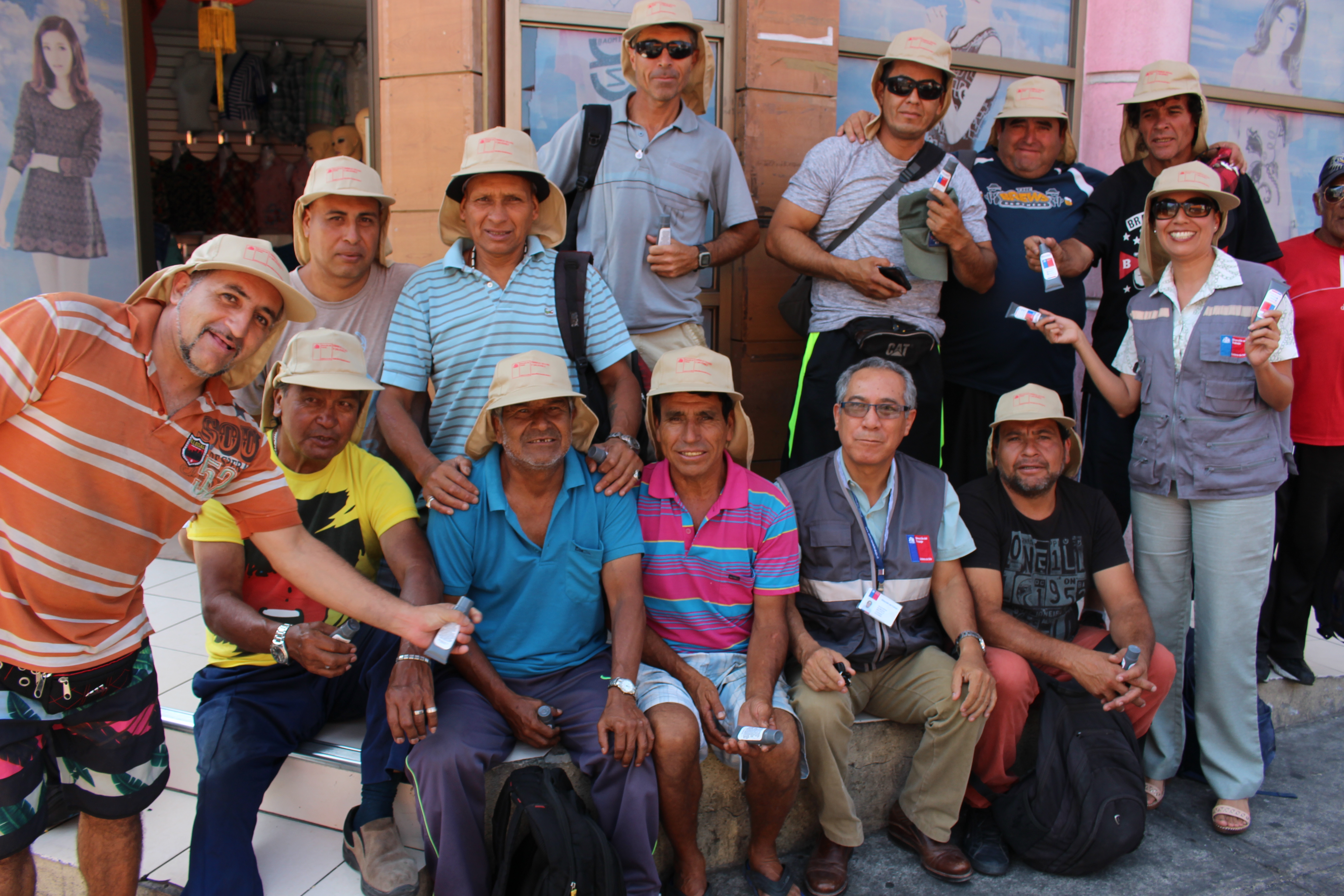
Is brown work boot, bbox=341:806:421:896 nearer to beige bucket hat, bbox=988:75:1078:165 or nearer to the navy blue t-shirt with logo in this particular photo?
the navy blue t-shirt with logo

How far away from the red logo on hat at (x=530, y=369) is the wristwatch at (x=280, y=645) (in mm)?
980

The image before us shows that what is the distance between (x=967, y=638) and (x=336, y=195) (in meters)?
2.66

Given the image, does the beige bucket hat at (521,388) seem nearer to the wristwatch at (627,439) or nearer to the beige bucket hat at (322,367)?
the wristwatch at (627,439)

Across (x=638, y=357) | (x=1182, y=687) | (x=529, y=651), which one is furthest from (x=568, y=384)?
(x=1182, y=687)

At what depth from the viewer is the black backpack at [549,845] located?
2250 millimetres

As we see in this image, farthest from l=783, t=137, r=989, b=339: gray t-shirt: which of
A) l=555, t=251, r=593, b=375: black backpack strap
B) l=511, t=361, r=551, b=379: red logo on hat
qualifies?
l=511, t=361, r=551, b=379: red logo on hat

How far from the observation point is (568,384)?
9.10 ft

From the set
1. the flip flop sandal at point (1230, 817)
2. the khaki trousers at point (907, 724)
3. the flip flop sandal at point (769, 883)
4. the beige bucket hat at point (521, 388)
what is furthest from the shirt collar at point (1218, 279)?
the flip flop sandal at point (769, 883)

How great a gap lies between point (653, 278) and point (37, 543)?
227 cm

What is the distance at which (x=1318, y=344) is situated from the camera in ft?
12.3

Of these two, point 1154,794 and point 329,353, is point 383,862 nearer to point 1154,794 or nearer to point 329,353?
point 329,353

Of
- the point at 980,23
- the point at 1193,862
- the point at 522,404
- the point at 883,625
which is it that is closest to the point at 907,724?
the point at 883,625

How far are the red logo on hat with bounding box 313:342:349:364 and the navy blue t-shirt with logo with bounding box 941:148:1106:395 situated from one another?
2.47 metres

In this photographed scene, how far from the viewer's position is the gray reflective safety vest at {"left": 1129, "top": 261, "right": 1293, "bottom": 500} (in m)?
3.14
